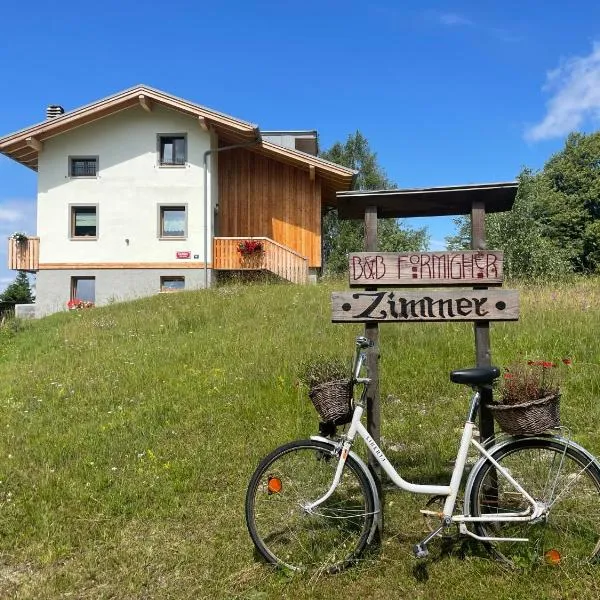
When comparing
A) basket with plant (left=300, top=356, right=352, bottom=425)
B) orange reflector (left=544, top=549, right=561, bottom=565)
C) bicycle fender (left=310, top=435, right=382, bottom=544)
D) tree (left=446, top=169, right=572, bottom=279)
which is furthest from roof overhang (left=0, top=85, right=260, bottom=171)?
orange reflector (left=544, top=549, right=561, bottom=565)

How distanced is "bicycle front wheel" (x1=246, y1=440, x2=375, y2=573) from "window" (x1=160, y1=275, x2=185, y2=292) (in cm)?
1816

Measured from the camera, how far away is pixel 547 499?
3.43 m

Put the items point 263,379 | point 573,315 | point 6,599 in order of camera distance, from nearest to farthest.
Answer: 1. point 6,599
2. point 263,379
3. point 573,315

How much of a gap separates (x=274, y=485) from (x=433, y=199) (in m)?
2.24

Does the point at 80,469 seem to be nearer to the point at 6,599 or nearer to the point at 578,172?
the point at 6,599

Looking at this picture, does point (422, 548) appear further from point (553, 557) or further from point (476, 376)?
point (476, 376)

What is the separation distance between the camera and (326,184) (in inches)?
900

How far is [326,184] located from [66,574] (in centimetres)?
2045

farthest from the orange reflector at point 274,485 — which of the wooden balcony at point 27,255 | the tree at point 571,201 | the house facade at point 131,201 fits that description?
the tree at point 571,201

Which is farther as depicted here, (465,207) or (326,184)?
(326,184)

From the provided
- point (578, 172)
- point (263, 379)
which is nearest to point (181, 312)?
point (263, 379)

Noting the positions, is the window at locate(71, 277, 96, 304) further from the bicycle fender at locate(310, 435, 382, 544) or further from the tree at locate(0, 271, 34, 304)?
the tree at locate(0, 271, 34, 304)

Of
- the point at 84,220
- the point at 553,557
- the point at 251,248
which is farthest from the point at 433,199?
the point at 84,220

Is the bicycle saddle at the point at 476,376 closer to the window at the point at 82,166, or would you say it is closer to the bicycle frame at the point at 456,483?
the bicycle frame at the point at 456,483
